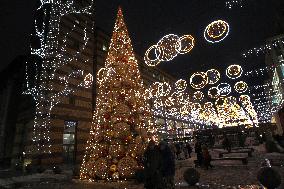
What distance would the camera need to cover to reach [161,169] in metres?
7.25

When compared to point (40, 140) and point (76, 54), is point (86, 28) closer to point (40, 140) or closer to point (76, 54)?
point (76, 54)

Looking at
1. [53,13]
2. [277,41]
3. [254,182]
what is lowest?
[254,182]

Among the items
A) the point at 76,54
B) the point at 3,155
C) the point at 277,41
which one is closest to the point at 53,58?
the point at 76,54

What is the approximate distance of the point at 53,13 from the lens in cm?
2433

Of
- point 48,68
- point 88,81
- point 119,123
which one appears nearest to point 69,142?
point 88,81

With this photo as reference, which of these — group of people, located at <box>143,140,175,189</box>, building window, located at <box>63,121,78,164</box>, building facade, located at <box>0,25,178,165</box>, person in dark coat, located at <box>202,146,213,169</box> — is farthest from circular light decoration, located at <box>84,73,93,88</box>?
group of people, located at <box>143,140,175,189</box>

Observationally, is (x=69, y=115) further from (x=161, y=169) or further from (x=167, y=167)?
(x=167, y=167)

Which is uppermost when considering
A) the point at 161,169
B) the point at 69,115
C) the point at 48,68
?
the point at 48,68

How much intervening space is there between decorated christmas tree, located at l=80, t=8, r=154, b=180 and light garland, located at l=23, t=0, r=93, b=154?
12.4 metres

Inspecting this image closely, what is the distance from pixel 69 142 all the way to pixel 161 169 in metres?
18.8

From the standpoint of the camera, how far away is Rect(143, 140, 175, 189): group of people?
720 centimetres

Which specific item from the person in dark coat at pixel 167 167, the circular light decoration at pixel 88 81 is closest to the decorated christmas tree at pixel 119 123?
the person in dark coat at pixel 167 167

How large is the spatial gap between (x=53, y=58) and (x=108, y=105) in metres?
15.3

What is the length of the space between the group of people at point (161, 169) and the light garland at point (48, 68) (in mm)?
16889
